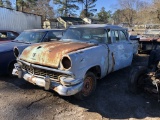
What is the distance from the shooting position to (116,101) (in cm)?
475

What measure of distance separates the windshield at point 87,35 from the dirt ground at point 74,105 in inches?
53.3

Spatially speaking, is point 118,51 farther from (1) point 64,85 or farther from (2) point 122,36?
(1) point 64,85

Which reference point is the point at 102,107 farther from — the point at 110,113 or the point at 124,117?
the point at 124,117

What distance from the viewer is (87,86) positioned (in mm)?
4758

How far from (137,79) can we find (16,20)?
17206 mm

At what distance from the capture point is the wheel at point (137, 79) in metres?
4.83

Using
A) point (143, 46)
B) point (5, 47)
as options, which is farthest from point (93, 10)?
point (5, 47)

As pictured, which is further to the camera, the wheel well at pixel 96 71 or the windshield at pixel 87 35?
the windshield at pixel 87 35

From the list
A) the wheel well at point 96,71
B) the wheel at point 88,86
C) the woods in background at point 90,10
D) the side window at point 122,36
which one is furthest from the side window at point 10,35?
the woods in background at point 90,10

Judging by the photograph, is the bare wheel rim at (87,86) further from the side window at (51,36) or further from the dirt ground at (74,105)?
the side window at (51,36)

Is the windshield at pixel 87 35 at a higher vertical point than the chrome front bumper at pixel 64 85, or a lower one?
higher

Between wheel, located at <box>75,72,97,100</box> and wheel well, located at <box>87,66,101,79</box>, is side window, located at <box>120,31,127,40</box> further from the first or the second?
wheel, located at <box>75,72,97,100</box>

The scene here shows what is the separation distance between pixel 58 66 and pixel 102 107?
1349mm

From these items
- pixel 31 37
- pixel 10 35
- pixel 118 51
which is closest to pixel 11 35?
pixel 10 35
